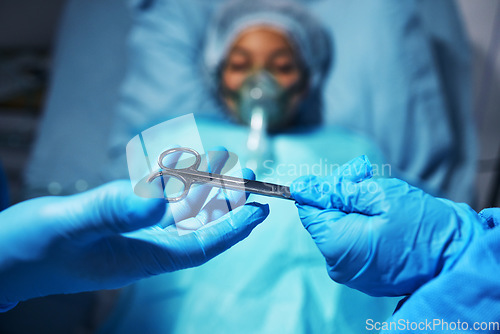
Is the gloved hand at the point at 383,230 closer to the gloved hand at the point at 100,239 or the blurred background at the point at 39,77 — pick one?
the gloved hand at the point at 100,239

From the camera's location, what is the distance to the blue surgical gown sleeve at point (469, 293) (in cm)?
38

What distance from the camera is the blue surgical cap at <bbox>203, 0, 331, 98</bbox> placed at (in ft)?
3.38

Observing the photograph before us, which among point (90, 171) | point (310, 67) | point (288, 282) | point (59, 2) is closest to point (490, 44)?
point (310, 67)

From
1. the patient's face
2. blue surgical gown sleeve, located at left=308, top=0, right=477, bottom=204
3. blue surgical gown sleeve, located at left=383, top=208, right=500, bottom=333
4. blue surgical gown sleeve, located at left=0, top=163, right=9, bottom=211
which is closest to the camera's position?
blue surgical gown sleeve, located at left=383, top=208, right=500, bottom=333

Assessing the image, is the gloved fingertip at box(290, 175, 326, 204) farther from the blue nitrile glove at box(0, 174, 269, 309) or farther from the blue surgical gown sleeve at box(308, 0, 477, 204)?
the blue surgical gown sleeve at box(308, 0, 477, 204)

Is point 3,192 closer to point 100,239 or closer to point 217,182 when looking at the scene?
point 100,239

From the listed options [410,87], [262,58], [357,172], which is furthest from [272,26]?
[357,172]

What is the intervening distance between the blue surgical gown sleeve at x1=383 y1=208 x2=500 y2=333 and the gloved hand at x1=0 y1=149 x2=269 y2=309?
213mm

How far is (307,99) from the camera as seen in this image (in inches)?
46.4

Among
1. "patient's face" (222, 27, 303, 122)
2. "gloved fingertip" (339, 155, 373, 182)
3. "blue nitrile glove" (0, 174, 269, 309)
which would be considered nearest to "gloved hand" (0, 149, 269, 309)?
"blue nitrile glove" (0, 174, 269, 309)

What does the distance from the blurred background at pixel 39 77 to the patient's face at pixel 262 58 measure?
541 mm

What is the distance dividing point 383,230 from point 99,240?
1.15 feet

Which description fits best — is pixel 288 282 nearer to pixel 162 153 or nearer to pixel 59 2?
pixel 162 153

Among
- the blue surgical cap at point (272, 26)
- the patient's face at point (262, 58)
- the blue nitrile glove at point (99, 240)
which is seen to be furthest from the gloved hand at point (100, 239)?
the blue surgical cap at point (272, 26)
